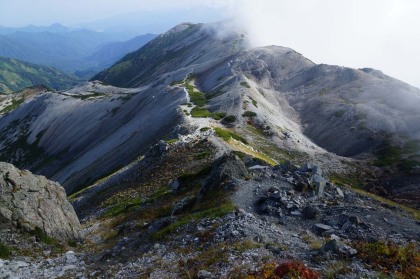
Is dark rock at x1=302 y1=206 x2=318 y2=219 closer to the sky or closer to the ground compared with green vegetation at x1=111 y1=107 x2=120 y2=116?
closer to the ground

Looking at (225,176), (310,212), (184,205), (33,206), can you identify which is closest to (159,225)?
(184,205)

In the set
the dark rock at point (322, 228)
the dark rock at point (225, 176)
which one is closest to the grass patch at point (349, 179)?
the dark rock at point (225, 176)

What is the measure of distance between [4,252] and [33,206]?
6.39m

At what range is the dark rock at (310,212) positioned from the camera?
93.1 ft

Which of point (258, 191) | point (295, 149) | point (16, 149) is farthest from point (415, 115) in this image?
point (16, 149)

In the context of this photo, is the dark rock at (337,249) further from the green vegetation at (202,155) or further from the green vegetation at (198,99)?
the green vegetation at (198,99)

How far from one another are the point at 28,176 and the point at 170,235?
1716cm

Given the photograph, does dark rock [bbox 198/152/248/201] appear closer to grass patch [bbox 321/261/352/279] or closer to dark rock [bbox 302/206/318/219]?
dark rock [bbox 302/206/318/219]

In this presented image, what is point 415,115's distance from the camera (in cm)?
11550

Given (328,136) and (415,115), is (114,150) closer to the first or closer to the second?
(328,136)

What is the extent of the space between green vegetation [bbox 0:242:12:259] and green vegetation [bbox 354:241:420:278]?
24728 mm

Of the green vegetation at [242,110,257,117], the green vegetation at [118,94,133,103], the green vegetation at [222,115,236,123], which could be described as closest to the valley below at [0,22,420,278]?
the green vegetation at [222,115,236,123]

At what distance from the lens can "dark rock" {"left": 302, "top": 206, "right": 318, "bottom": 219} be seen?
28373mm

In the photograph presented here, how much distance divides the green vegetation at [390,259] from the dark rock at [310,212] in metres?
6.41
